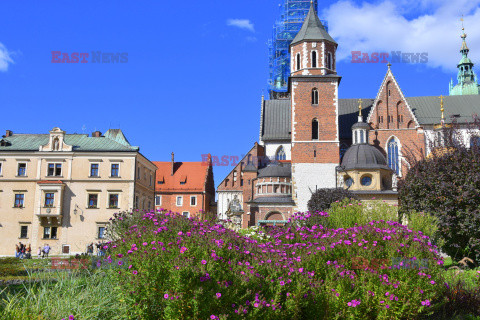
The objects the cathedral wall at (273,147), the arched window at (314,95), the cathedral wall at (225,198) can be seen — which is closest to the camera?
the arched window at (314,95)

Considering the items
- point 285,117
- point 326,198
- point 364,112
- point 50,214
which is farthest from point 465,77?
point 50,214

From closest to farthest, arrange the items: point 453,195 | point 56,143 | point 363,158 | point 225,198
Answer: point 453,195 → point 363,158 → point 56,143 → point 225,198

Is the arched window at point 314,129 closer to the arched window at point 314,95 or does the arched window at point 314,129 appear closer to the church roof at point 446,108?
the arched window at point 314,95

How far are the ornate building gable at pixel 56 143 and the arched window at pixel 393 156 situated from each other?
29.5 meters

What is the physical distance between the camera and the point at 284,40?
6222 centimetres

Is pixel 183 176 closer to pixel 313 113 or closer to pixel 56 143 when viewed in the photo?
pixel 56 143

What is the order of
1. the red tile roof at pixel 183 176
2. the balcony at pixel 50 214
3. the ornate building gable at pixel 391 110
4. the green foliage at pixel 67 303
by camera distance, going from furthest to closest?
the red tile roof at pixel 183 176 → the ornate building gable at pixel 391 110 → the balcony at pixel 50 214 → the green foliage at pixel 67 303

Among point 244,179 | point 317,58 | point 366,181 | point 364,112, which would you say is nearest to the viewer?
point 366,181

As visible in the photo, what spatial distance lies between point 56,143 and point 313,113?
2289 cm

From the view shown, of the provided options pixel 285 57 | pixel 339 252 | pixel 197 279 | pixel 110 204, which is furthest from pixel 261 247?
pixel 285 57

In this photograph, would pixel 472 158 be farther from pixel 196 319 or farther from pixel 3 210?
pixel 3 210

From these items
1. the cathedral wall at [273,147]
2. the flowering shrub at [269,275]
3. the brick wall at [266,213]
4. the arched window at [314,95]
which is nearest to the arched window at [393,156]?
the arched window at [314,95]

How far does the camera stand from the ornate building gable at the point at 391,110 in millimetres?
44906

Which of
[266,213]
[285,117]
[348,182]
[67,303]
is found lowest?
[67,303]
